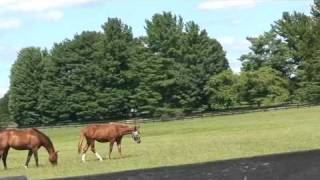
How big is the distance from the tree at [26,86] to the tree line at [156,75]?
0.18m

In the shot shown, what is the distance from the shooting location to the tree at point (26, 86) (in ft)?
407

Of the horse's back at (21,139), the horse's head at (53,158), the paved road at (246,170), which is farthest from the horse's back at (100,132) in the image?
the paved road at (246,170)

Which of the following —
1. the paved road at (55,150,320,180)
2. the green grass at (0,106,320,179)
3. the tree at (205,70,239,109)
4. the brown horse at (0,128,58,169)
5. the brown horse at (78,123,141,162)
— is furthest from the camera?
the tree at (205,70,239,109)

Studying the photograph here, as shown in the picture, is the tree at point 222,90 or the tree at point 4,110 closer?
the tree at point 222,90

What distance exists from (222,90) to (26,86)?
35156mm

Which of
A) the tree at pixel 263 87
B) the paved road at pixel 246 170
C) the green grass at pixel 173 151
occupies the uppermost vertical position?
the tree at pixel 263 87

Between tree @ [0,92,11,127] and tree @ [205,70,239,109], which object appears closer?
tree @ [205,70,239,109]

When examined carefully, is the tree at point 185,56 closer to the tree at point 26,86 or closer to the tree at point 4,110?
the tree at point 26,86

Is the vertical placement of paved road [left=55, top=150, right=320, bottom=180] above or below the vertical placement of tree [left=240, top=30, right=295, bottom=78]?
below

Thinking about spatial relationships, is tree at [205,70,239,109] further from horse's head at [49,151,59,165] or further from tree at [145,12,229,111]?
horse's head at [49,151,59,165]

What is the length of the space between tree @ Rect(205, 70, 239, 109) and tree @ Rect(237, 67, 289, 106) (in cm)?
129

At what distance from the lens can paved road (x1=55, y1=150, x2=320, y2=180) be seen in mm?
5012

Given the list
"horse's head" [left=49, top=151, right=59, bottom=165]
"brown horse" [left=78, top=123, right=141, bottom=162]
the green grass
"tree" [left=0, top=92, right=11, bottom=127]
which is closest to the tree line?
"tree" [left=0, top=92, right=11, bottom=127]

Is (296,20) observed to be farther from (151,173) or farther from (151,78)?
(151,173)
